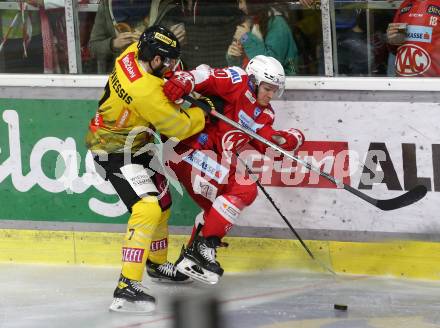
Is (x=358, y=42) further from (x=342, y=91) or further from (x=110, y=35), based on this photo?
(x=110, y=35)

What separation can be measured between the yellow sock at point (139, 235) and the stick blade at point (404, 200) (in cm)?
127

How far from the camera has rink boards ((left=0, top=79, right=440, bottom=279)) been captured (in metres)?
5.37

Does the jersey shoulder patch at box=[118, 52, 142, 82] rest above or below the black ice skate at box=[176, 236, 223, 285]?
above

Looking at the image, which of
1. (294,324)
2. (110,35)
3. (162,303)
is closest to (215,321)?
(294,324)

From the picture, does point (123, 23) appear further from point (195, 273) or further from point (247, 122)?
point (195, 273)

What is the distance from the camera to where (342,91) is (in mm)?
5453

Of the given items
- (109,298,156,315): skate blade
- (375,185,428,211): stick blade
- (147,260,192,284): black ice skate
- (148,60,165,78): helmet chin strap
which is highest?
(148,60,165,78): helmet chin strap

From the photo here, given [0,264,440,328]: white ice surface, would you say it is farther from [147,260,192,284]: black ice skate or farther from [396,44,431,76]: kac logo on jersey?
[396,44,431,76]: kac logo on jersey

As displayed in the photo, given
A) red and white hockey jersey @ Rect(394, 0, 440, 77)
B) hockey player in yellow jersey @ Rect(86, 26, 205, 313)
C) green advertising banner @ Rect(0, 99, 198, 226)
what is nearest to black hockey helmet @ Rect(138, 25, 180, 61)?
hockey player in yellow jersey @ Rect(86, 26, 205, 313)

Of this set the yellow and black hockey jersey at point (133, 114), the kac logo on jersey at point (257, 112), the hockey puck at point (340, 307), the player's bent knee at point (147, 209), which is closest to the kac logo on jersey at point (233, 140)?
the kac logo on jersey at point (257, 112)

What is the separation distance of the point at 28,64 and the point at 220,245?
1781 millimetres

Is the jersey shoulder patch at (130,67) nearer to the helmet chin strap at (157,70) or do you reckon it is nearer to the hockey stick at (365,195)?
the helmet chin strap at (157,70)

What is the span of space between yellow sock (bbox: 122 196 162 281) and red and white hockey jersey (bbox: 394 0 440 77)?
161 cm

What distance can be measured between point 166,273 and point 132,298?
0.60 metres
